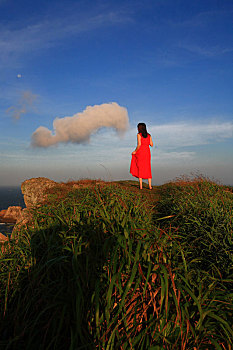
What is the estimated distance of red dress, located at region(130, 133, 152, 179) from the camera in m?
→ 11.9

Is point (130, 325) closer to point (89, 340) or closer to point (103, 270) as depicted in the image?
point (89, 340)

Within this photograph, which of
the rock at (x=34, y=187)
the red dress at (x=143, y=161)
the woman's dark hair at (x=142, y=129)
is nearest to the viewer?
the woman's dark hair at (x=142, y=129)

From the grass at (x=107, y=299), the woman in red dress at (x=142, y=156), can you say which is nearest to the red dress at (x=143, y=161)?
the woman in red dress at (x=142, y=156)

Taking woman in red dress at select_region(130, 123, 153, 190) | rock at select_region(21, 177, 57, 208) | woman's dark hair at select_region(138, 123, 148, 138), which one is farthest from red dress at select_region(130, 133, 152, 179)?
rock at select_region(21, 177, 57, 208)

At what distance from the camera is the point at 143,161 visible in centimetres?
1216

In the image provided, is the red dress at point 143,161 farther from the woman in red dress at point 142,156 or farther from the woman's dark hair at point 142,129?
the woman's dark hair at point 142,129

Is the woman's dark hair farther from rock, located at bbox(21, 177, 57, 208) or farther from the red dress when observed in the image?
rock, located at bbox(21, 177, 57, 208)

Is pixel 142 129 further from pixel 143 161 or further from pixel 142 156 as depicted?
pixel 143 161

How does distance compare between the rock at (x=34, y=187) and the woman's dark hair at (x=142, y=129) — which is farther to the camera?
the rock at (x=34, y=187)

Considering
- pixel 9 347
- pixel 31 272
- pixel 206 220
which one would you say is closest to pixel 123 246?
pixel 31 272

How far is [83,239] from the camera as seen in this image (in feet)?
10.5

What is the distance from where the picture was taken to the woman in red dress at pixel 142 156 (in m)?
11.8

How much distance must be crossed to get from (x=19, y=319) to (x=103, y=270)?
1.10 metres

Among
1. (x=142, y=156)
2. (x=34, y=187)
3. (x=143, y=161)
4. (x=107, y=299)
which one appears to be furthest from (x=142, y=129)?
(x=107, y=299)
